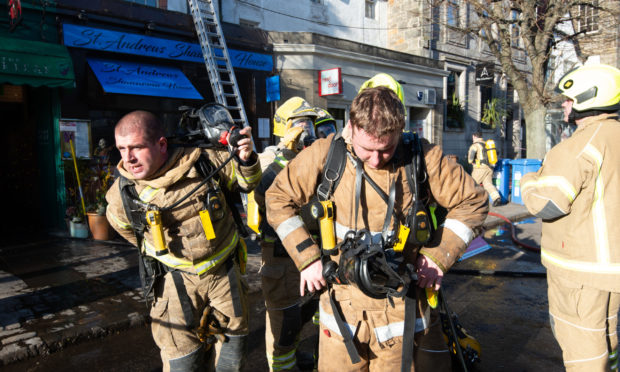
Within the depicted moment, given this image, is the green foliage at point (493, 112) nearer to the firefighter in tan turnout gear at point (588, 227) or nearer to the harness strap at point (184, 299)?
the firefighter in tan turnout gear at point (588, 227)

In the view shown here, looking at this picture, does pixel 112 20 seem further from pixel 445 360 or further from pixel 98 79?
pixel 445 360

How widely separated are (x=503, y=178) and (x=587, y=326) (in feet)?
35.2

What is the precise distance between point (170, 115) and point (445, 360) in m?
8.98

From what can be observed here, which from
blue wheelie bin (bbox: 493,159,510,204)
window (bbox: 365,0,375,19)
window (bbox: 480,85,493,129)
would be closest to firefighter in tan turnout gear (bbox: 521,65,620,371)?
blue wheelie bin (bbox: 493,159,510,204)

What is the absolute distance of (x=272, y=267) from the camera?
3029 millimetres

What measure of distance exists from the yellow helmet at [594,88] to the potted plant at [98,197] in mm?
7179

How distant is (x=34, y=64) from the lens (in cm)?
700

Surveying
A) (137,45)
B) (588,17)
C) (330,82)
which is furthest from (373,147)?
(588,17)

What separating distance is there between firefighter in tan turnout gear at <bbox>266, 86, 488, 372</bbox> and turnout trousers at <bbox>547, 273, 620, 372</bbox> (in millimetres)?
783

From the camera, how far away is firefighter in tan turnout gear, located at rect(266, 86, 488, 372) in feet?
6.61

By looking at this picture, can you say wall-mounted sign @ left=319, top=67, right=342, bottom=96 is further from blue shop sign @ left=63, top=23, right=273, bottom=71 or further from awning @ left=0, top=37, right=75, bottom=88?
awning @ left=0, top=37, right=75, bottom=88

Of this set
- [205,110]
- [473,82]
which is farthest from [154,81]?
[473,82]

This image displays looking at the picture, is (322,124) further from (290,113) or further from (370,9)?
(370,9)

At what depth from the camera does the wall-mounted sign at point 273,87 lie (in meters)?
11.2
